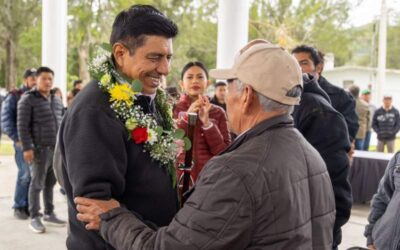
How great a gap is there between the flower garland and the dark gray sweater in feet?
0.09

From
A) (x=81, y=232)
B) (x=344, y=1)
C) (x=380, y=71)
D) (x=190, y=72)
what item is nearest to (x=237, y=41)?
(x=190, y=72)

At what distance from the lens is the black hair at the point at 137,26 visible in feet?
5.32

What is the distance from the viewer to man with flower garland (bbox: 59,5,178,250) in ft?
4.75

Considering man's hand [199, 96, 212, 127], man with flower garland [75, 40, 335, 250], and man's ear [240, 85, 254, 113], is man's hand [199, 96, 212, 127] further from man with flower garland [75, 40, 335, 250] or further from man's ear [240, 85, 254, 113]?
man's ear [240, 85, 254, 113]

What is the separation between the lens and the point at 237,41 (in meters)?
7.27

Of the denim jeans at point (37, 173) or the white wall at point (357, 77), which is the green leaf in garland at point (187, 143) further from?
the white wall at point (357, 77)

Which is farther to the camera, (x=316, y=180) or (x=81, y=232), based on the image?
(x=81, y=232)

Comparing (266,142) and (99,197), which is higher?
(266,142)

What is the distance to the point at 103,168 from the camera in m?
1.43

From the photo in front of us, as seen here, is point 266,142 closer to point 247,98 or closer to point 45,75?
point 247,98

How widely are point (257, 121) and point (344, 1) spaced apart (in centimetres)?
2483

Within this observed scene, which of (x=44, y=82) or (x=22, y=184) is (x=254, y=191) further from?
(x=22, y=184)

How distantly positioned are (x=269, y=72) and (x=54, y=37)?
8.46 m

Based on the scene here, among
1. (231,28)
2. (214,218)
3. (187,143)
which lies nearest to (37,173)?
(187,143)
